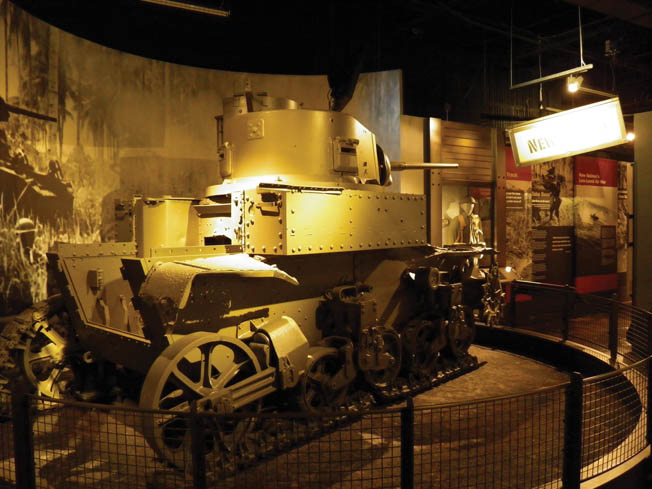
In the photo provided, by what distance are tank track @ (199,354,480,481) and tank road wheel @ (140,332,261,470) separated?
0.05 meters

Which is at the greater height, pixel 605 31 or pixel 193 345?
pixel 605 31

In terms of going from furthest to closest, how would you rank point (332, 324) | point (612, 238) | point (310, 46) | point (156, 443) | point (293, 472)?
point (612, 238)
point (310, 46)
point (332, 324)
point (293, 472)
point (156, 443)

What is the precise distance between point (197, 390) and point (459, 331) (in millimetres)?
4168

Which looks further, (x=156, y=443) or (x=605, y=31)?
(x=605, y=31)

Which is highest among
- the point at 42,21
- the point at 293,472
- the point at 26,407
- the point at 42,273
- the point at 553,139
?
the point at 42,21

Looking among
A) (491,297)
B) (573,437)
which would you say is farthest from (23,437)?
(491,297)

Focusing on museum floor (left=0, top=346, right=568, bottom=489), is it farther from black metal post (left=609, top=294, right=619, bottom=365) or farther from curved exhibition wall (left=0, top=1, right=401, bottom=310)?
curved exhibition wall (left=0, top=1, right=401, bottom=310)

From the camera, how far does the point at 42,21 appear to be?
782cm

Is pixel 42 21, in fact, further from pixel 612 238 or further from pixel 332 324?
pixel 612 238

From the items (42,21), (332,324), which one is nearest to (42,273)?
(42,21)

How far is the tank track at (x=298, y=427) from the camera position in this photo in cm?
418

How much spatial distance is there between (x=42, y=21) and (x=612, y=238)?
1249cm

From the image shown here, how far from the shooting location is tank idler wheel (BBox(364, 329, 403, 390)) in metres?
5.78

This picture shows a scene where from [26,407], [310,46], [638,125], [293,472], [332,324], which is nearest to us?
[26,407]
